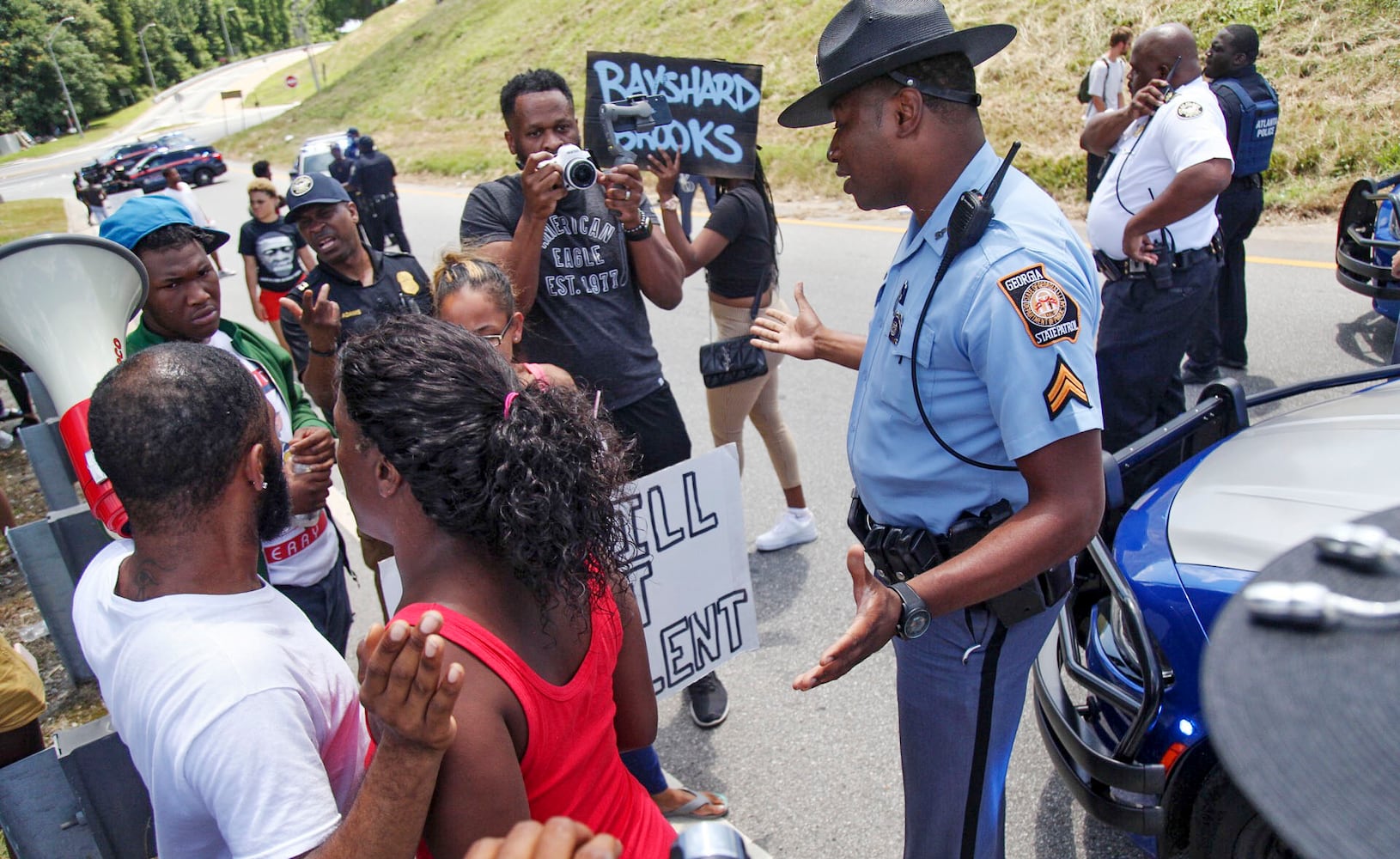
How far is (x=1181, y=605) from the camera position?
2.29 m

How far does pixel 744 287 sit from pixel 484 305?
1.71 m

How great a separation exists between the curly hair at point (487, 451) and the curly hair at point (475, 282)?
4.35ft

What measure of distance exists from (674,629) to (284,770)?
1.89 metres

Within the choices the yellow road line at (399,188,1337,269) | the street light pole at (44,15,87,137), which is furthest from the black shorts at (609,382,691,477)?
the street light pole at (44,15,87,137)

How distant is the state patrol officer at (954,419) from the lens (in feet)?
5.71

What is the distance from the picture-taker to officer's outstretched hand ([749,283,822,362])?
8.88 feet

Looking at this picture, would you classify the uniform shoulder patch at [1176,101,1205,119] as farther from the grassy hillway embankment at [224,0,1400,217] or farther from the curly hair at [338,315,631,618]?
the grassy hillway embankment at [224,0,1400,217]

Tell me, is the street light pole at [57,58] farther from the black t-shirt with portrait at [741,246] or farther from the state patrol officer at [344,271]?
the black t-shirt with portrait at [741,246]

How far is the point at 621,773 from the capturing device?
5.34ft

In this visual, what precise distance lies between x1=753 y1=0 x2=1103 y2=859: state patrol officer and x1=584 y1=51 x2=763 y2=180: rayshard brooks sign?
1.50 m

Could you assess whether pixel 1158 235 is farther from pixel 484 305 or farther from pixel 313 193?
pixel 313 193

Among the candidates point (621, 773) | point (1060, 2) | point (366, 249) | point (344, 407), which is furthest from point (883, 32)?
point (1060, 2)

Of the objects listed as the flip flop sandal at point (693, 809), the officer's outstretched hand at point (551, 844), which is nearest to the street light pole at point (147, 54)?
the flip flop sandal at point (693, 809)

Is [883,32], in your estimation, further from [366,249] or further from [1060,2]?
[1060,2]
